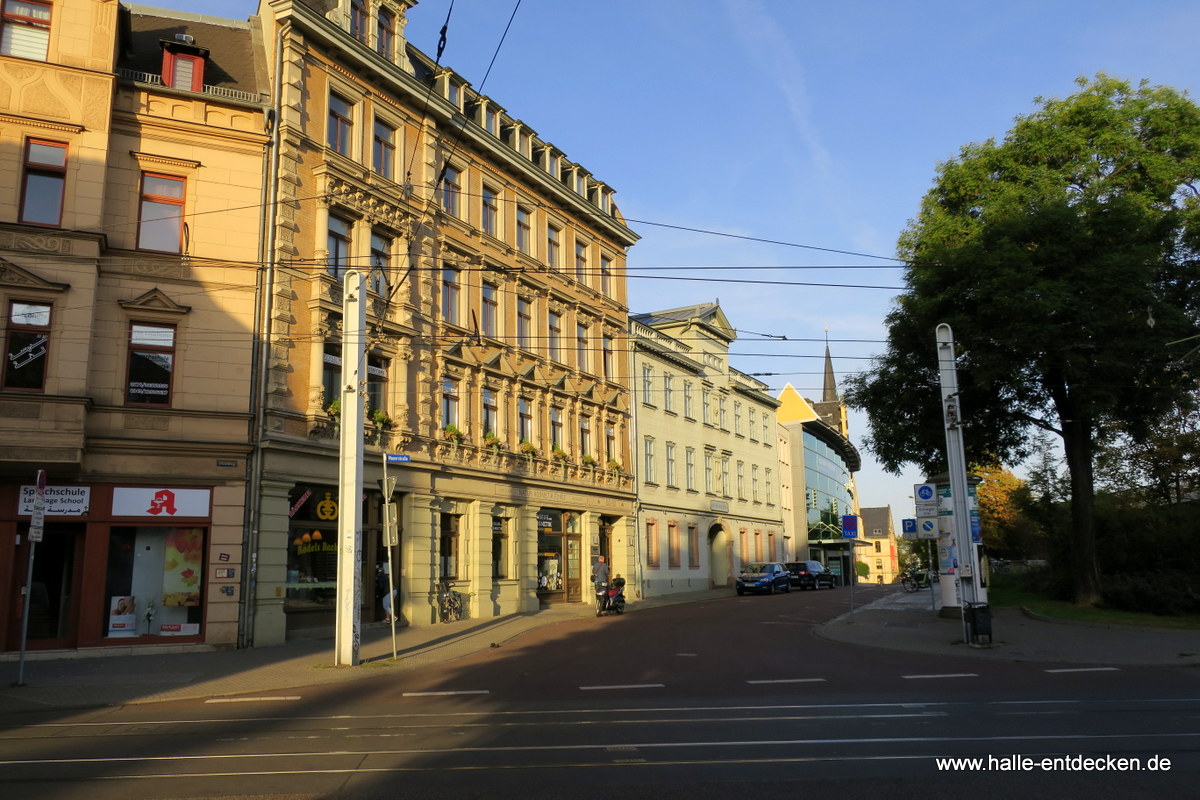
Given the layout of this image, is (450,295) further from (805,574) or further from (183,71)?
(805,574)

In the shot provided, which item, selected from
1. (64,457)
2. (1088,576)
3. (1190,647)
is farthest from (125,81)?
(1088,576)

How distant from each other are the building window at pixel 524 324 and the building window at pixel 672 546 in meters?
14.4

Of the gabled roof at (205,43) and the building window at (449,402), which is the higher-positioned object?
the gabled roof at (205,43)

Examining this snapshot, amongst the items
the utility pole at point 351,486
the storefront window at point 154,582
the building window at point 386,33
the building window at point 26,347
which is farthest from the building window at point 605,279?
the building window at point 26,347

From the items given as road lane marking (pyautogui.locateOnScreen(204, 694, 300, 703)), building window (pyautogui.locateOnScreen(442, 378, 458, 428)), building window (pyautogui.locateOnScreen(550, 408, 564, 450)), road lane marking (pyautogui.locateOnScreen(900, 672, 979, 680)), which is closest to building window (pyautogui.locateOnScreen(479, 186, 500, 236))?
building window (pyautogui.locateOnScreen(442, 378, 458, 428))

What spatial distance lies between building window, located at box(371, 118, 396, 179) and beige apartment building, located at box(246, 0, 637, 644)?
62mm

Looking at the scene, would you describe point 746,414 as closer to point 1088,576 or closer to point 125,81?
point 1088,576

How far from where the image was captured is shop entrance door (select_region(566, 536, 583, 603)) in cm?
3341

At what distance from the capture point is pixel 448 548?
26.8 metres

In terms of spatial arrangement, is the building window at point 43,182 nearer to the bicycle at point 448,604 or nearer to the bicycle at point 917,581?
the bicycle at point 448,604

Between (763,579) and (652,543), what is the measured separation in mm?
6005

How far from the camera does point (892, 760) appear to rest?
7.72m

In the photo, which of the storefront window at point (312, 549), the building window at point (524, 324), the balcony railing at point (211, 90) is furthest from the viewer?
the building window at point (524, 324)

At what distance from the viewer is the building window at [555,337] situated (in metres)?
33.0
